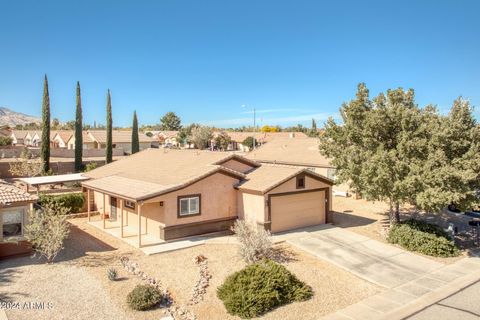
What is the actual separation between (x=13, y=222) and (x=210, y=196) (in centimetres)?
986

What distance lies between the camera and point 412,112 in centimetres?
1988

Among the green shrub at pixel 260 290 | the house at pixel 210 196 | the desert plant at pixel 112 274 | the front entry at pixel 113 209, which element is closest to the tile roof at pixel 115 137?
the front entry at pixel 113 209

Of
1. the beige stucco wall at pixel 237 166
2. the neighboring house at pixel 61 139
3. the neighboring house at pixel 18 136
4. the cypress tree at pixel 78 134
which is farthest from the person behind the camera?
the neighboring house at pixel 18 136

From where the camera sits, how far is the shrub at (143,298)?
12.3m

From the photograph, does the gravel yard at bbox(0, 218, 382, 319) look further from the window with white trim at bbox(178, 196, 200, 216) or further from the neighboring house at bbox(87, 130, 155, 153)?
the neighboring house at bbox(87, 130, 155, 153)

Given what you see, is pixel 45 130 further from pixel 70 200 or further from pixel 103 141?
pixel 103 141

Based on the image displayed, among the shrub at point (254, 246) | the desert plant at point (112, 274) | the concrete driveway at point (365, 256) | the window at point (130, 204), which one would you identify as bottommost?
the concrete driveway at point (365, 256)

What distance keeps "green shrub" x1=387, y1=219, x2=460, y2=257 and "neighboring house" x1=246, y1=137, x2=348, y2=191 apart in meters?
15.3

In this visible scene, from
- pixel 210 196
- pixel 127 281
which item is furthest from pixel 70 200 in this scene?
pixel 127 281

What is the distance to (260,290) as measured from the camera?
1284cm

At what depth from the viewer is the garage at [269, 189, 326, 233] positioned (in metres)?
21.5

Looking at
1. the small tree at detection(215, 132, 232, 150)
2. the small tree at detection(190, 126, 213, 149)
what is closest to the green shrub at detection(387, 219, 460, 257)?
the small tree at detection(190, 126, 213, 149)

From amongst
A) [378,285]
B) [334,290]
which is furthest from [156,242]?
[378,285]

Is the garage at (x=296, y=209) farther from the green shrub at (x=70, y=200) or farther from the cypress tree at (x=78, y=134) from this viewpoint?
the cypress tree at (x=78, y=134)
